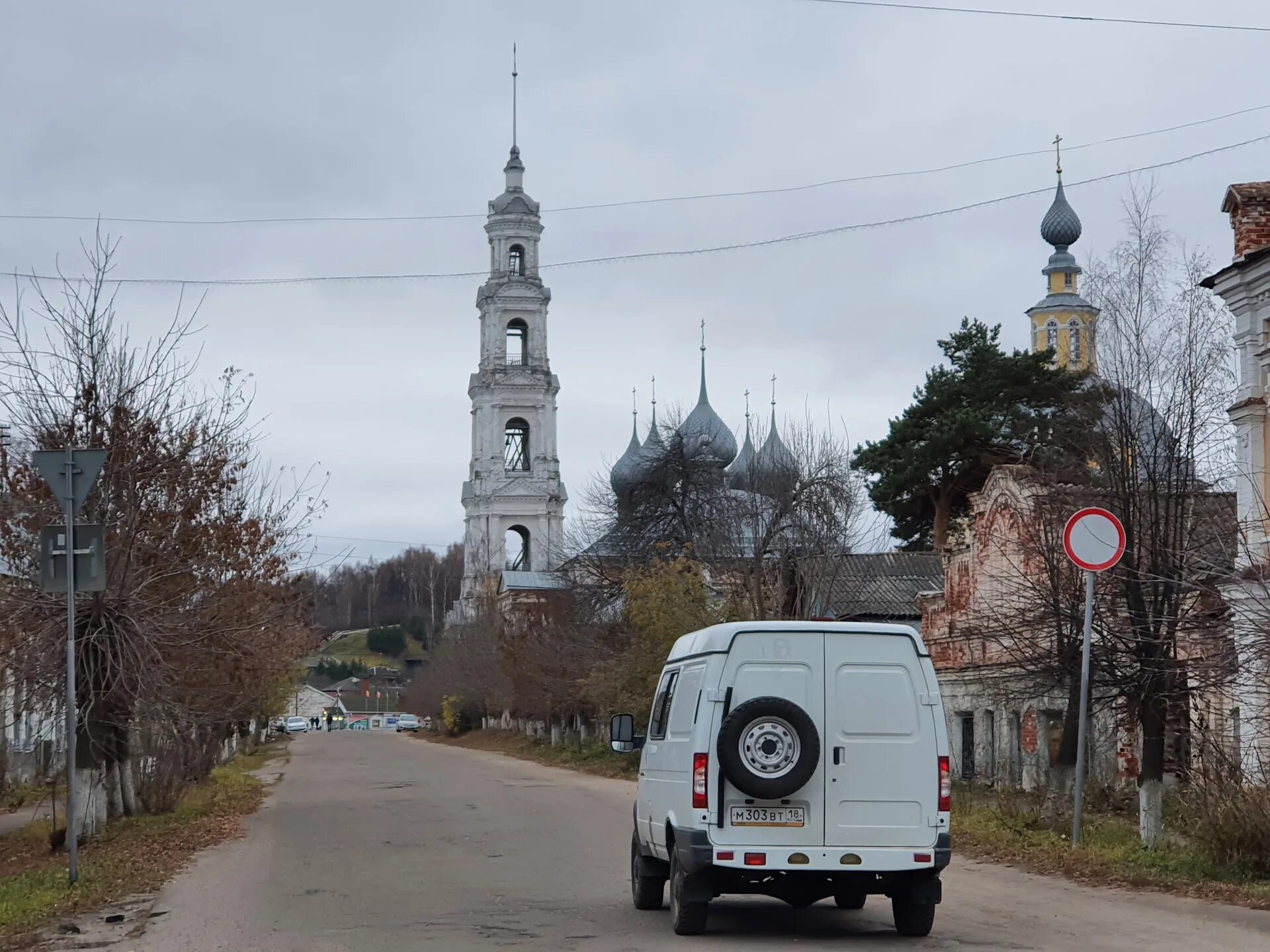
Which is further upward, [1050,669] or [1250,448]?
[1250,448]

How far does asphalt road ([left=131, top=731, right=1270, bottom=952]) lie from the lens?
11.4 metres

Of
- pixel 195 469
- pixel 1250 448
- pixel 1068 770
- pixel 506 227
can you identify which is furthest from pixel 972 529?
pixel 506 227

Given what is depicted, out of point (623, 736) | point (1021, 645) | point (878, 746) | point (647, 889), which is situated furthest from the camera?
point (1021, 645)

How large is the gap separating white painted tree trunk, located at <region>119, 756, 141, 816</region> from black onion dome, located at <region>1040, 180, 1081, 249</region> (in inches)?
2713

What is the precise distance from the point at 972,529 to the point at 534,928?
71.1ft

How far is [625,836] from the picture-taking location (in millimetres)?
20969

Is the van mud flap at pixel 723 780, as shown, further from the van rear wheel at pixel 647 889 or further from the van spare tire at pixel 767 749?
the van rear wheel at pixel 647 889

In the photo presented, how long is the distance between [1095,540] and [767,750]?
19.6 feet

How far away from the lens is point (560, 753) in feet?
181

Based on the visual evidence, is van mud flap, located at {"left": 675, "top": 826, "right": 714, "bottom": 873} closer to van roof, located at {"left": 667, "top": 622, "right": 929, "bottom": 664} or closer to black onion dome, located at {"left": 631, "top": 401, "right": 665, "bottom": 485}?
van roof, located at {"left": 667, "top": 622, "right": 929, "bottom": 664}

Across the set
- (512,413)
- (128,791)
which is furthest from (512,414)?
(128,791)

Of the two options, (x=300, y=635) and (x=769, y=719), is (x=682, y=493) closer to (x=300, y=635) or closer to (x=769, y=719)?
(x=300, y=635)

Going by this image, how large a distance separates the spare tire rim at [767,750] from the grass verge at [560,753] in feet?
93.1

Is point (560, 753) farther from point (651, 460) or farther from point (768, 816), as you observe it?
point (768, 816)
